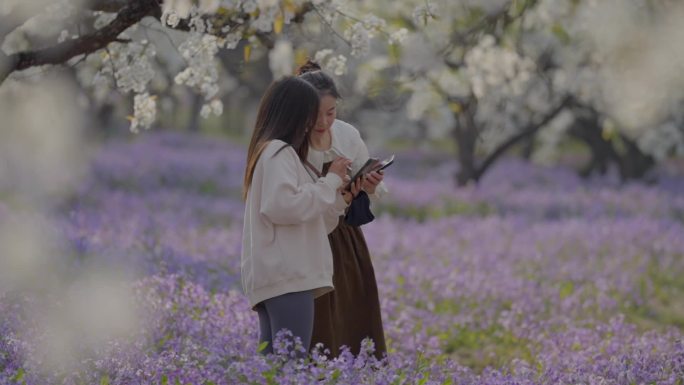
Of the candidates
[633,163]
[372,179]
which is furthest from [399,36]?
[633,163]

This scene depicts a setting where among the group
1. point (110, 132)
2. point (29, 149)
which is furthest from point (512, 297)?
point (110, 132)

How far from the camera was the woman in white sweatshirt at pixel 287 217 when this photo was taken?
455 cm

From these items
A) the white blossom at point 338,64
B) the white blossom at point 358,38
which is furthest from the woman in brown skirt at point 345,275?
the white blossom at point 338,64

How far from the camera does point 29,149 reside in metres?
20.2

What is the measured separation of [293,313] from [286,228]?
42 cm

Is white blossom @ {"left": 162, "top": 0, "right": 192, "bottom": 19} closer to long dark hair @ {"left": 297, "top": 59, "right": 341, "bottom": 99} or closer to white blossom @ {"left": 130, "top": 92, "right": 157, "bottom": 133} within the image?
long dark hair @ {"left": 297, "top": 59, "right": 341, "bottom": 99}

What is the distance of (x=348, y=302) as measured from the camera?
17.5 feet

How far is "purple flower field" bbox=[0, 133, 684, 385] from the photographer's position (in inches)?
197

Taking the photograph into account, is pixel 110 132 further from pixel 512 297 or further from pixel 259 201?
pixel 259 201

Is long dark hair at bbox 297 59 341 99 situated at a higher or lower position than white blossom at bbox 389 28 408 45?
lower

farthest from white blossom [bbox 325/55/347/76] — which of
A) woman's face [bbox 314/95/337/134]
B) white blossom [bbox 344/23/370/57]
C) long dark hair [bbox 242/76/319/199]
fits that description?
long dark hair [bbox 242/76/319/199]

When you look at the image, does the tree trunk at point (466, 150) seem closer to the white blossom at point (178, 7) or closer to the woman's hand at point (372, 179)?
the white blossom at point (178, 7)

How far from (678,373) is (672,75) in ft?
40.9

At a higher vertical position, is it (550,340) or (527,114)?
(527,114)
